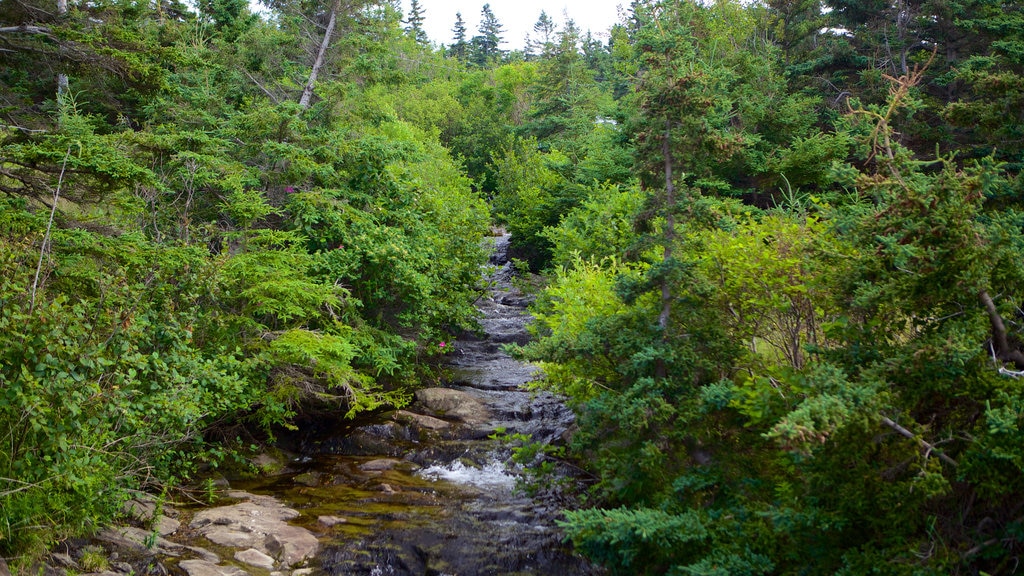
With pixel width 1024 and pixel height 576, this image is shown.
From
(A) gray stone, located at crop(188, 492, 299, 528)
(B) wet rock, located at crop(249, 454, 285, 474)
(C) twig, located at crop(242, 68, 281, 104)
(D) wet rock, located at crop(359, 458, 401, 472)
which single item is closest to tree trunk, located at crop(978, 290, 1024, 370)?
(A) gray stone, located at crop(188, 492, 299, 528)

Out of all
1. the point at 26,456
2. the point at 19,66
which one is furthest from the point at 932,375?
the point at 19,66

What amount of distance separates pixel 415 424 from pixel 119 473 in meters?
7.33

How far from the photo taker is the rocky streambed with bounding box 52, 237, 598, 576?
7.93 metres

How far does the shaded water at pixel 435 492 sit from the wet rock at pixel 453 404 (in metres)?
0.04

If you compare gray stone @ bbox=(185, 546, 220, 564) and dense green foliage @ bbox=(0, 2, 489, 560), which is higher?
dense green foliage @ bbox=(0, 2, 489, 560)

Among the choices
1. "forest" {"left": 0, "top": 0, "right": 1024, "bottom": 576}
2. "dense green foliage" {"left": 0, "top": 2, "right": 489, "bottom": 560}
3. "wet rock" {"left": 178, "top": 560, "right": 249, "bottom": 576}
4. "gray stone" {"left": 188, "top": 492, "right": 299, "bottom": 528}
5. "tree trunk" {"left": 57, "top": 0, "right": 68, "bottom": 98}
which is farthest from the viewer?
"tree trunk" {"left": 57, "top": 0, "right": 68, "bottom": 98}

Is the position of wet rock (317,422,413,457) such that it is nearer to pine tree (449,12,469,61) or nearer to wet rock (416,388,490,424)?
wet rock (416,388,490,424)

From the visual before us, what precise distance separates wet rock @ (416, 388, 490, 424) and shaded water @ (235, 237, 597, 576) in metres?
0.04

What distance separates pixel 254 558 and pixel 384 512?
2413mm

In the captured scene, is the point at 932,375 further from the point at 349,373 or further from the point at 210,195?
the point at 210,195

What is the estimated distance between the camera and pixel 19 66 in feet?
36.9

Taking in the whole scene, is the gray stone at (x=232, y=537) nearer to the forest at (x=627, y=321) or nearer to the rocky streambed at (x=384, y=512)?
the rocky streambed at (x=384, y=512)

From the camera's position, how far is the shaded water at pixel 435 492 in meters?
8.53

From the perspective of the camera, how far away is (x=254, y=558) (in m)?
7.96
